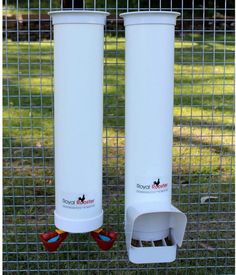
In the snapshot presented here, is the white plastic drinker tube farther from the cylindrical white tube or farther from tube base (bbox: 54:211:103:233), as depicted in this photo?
tube base (bbox: 54:211:103:233)

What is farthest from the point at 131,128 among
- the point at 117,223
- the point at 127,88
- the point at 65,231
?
the point at 117,223

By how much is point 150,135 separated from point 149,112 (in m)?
0.08

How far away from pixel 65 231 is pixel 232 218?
45.5 inches

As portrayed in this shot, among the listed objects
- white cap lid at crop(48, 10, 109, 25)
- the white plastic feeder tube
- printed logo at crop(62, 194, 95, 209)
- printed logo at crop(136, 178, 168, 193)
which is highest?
white cap lid at crop(48, 10, 109, 25)

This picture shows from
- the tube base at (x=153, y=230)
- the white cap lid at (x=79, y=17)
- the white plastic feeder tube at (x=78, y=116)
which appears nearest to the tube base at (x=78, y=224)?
the white plastic feeder tube at (x=78, y=116)

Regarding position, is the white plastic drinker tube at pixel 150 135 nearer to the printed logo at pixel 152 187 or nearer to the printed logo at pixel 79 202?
the printed logo at pixel 152 187

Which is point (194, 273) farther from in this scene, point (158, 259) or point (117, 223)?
point (158, 259)

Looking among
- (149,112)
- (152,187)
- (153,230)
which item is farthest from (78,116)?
(153,230)

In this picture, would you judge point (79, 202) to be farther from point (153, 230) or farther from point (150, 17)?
point (150, 17)

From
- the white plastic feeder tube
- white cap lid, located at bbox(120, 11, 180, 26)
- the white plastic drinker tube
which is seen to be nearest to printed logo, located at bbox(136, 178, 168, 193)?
the white plastic drinker tube

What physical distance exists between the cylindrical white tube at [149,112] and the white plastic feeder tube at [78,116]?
0.10 m

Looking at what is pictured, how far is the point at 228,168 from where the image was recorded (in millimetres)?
3438

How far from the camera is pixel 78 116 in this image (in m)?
1.85

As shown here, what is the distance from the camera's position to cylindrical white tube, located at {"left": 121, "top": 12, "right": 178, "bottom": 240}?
1829mm
